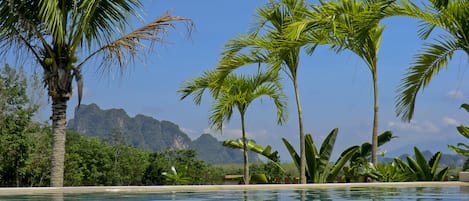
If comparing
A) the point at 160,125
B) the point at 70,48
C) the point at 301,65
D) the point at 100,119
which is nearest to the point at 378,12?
the point at 301,65

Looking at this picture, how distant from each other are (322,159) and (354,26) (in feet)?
15.5

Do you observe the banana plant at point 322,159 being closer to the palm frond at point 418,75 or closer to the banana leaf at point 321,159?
the banana leaf at point 321,159

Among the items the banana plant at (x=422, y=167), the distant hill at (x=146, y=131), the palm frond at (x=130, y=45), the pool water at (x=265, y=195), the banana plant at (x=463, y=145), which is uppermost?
the distant hill at (x=146, y=131)

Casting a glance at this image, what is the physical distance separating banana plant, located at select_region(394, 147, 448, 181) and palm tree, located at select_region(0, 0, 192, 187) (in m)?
5.23

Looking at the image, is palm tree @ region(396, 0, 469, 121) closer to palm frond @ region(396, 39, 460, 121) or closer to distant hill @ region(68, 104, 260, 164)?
palm frond @ region(396, 39, 460, 121)

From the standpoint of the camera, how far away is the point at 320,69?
520 inches

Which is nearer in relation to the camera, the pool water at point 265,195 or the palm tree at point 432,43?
the pool water at point 265,195

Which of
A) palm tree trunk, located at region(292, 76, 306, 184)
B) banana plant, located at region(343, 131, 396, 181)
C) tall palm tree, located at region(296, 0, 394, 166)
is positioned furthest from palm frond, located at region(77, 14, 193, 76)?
banana plant, located at region(343, 131, 396, 181)

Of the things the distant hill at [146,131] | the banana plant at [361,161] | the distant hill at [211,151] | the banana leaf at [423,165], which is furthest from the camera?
the distant hill at [211,151]

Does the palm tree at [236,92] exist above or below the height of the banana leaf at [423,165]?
above

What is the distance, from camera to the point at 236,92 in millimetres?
13047

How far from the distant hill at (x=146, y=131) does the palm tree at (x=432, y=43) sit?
2961 inches

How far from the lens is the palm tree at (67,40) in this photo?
29.1ft

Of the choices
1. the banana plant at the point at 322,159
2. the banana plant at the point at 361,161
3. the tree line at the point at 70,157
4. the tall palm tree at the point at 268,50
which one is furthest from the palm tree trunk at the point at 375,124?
the tree line at the point at 70,157
